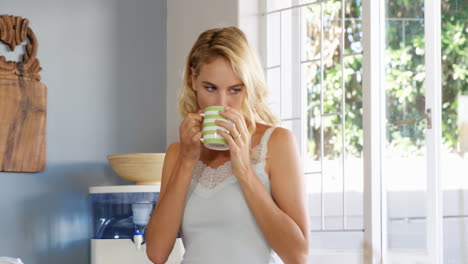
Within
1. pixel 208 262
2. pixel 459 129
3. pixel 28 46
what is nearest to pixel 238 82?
pixel 208 262

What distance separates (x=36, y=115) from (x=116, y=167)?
0.40 m

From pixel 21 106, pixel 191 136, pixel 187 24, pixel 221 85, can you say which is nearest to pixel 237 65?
pixel 221 85

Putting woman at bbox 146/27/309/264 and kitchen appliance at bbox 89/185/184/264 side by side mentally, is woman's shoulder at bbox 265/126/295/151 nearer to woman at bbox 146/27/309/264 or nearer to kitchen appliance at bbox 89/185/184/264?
woman at bbox 146/27/309/264

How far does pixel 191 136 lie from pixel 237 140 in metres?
0.10

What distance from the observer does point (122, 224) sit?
3.12 meters

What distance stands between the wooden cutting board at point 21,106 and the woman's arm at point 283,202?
200 centimetres

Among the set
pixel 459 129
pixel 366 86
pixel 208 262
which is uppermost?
pixel 366 86

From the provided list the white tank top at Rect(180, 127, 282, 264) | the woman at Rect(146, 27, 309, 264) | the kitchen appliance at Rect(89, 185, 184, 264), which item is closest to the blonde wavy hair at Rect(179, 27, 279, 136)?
the woman at Rect(146, 27, 309, 264)

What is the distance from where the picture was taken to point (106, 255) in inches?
121

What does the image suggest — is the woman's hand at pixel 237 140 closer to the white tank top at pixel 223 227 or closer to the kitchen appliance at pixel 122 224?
the white tank top at pixel 223 227

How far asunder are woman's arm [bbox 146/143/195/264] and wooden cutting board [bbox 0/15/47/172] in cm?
186

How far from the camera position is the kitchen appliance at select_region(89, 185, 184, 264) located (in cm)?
306

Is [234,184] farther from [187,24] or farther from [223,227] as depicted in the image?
[187,24]

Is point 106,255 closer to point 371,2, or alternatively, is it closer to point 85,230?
point 85,230
